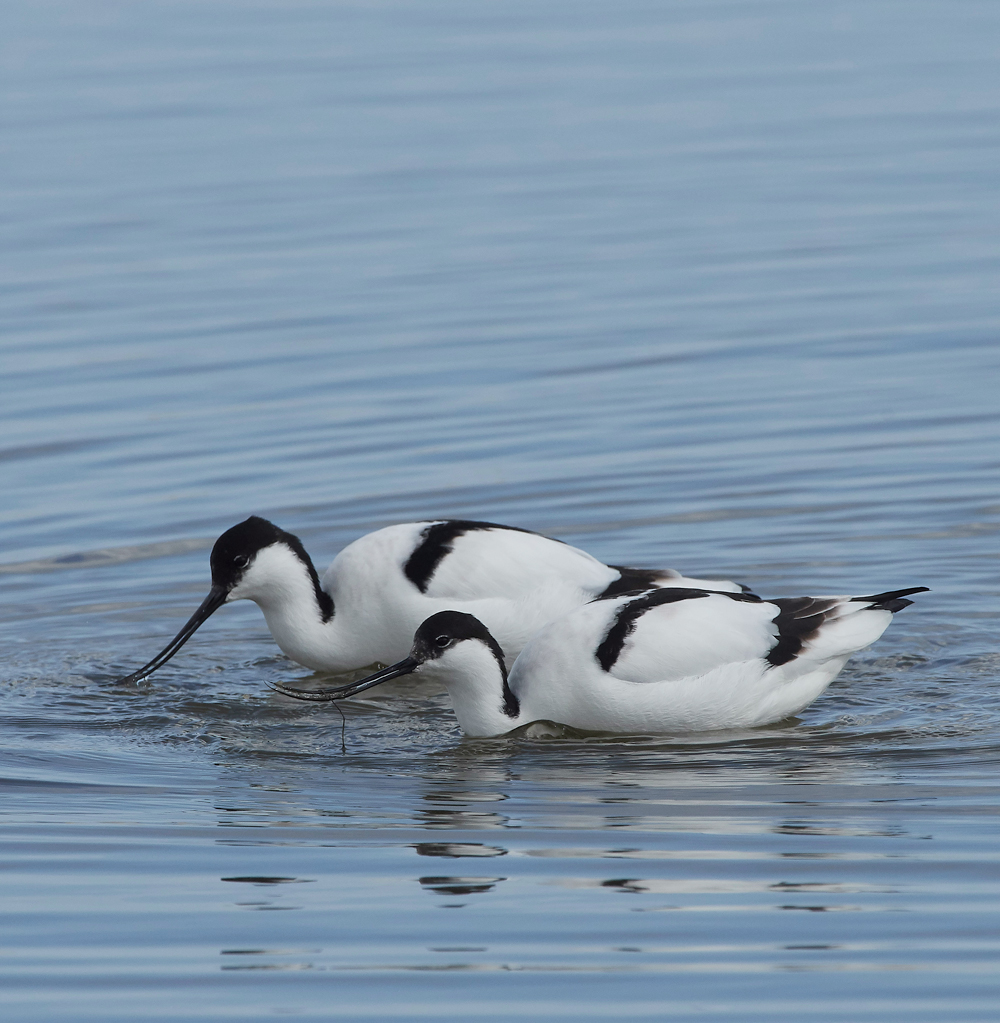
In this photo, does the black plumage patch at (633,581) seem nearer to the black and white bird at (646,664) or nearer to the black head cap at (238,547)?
the black and white bird at (646,664)

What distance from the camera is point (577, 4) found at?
34281 mm

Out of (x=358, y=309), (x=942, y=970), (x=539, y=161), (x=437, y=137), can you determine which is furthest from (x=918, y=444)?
(x=437, y=137)

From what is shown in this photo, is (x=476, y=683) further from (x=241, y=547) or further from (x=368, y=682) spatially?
(x=241, y=547)

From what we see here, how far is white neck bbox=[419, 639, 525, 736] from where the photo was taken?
8.47m

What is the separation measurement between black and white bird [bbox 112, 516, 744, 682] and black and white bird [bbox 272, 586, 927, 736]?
100cm

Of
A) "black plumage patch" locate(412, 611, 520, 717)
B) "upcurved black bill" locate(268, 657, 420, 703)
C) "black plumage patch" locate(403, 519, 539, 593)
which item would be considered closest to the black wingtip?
"black plumage patch" locate(412, 611, 520, 717)

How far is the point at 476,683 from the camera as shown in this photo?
848cm

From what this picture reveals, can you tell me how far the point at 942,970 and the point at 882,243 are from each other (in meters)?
13.1

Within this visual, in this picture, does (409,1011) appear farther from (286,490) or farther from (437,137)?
(437,137)

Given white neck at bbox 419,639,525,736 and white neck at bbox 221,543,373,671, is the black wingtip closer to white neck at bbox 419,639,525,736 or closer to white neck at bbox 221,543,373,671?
white neck at bbox 419,639,525,736

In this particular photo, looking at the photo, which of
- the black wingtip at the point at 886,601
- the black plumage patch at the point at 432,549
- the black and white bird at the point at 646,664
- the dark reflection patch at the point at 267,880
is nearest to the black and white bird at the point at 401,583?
the black plumage patch at the point at 432,549

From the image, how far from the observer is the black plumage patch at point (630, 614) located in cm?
845

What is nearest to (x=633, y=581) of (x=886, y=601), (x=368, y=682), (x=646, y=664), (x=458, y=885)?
(x=646, y=664)

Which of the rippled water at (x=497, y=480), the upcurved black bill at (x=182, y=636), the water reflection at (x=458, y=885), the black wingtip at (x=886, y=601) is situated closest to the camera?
Answer: the rippled water at (x=497, y=480)
